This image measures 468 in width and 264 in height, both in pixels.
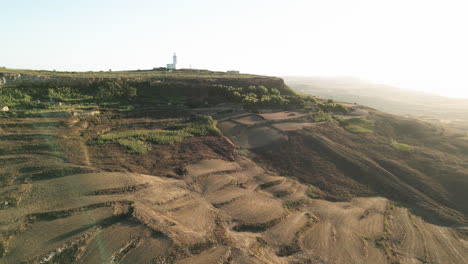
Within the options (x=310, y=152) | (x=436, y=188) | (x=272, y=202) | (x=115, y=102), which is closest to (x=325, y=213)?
(x=272, y=202)

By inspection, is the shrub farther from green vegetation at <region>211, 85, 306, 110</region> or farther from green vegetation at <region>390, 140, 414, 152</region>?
green vegetation at <region>390, 140, 414, 152</region>

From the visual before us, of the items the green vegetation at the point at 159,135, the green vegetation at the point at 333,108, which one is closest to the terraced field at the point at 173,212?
the green vegetation at the point at 159,135

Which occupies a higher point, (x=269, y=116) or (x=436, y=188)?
(x=269, y=116)

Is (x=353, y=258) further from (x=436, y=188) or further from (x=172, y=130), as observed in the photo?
(x=172, y=130)

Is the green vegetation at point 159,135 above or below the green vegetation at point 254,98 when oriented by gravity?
below

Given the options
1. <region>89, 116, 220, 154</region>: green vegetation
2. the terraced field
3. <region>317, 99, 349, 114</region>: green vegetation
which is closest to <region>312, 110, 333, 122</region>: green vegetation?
<region>317, 99, 349, 114</region>: green vegetation

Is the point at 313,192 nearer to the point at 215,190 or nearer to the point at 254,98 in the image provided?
the point at 215,190

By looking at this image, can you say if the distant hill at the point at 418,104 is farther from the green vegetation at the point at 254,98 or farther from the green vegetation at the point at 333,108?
the green vegetation at the point at 254,98
